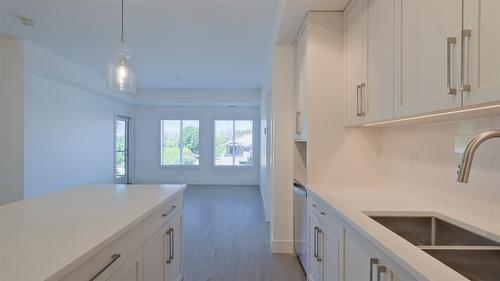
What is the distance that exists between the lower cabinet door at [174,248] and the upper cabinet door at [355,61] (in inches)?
62.6

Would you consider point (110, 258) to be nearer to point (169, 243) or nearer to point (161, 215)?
point (161, 215)

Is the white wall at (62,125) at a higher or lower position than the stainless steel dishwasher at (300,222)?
higher

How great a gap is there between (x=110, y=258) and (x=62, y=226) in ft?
0.95

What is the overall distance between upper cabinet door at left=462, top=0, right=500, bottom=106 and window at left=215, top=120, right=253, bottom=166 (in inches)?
298

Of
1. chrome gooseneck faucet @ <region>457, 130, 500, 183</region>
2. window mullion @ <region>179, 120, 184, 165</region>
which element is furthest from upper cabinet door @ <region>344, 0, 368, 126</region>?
window mullion @ <region>179, 120, 184, 165</region>

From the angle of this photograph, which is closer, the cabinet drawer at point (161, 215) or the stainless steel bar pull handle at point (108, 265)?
the stainless steel bar pull handle at point (108, 265)

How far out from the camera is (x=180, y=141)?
8.61 meters

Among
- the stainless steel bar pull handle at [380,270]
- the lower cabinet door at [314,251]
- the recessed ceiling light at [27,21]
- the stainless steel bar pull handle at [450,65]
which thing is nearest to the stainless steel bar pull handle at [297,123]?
the lower cabinet door at [314,251]

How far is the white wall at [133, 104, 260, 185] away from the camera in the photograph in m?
8.51

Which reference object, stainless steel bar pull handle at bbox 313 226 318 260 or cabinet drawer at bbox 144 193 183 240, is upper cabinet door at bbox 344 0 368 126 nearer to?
stainless steel bar pull handle at bbox 313 226 318 260

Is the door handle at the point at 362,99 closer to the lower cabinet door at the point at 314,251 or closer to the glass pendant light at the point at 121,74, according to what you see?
the lower cabinet door at the point at 314,251

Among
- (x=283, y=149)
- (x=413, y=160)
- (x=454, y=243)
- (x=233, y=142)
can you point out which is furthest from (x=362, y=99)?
(x=233, y=142)

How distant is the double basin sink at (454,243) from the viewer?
113 cm

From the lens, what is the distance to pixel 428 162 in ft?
5.82
